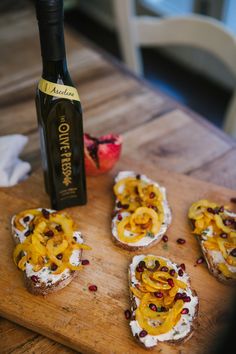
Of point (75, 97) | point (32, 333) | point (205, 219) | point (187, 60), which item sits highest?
point (75, 97)

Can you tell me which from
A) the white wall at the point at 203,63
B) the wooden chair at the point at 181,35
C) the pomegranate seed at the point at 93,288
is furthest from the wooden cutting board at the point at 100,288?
the white wall at the point at 203,63

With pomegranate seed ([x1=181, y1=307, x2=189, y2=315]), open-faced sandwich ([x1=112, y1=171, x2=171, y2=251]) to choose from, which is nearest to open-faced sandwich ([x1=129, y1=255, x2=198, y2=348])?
pomegranate seed ([x1=181, y1=307, x2=189, y2=315])

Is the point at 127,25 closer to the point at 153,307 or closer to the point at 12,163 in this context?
the point at 12,163

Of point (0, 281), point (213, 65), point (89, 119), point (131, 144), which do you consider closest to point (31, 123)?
point (89, 119)

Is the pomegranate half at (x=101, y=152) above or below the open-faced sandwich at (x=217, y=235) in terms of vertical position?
above

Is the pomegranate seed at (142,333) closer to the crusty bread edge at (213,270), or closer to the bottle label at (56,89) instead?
the crusty bread edge at (213,270)

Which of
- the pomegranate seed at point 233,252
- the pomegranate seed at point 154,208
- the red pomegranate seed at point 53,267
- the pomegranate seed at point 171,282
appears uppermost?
the pomegranate seed at point 154,208

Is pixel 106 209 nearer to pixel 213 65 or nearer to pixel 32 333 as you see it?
pixel 32 333
